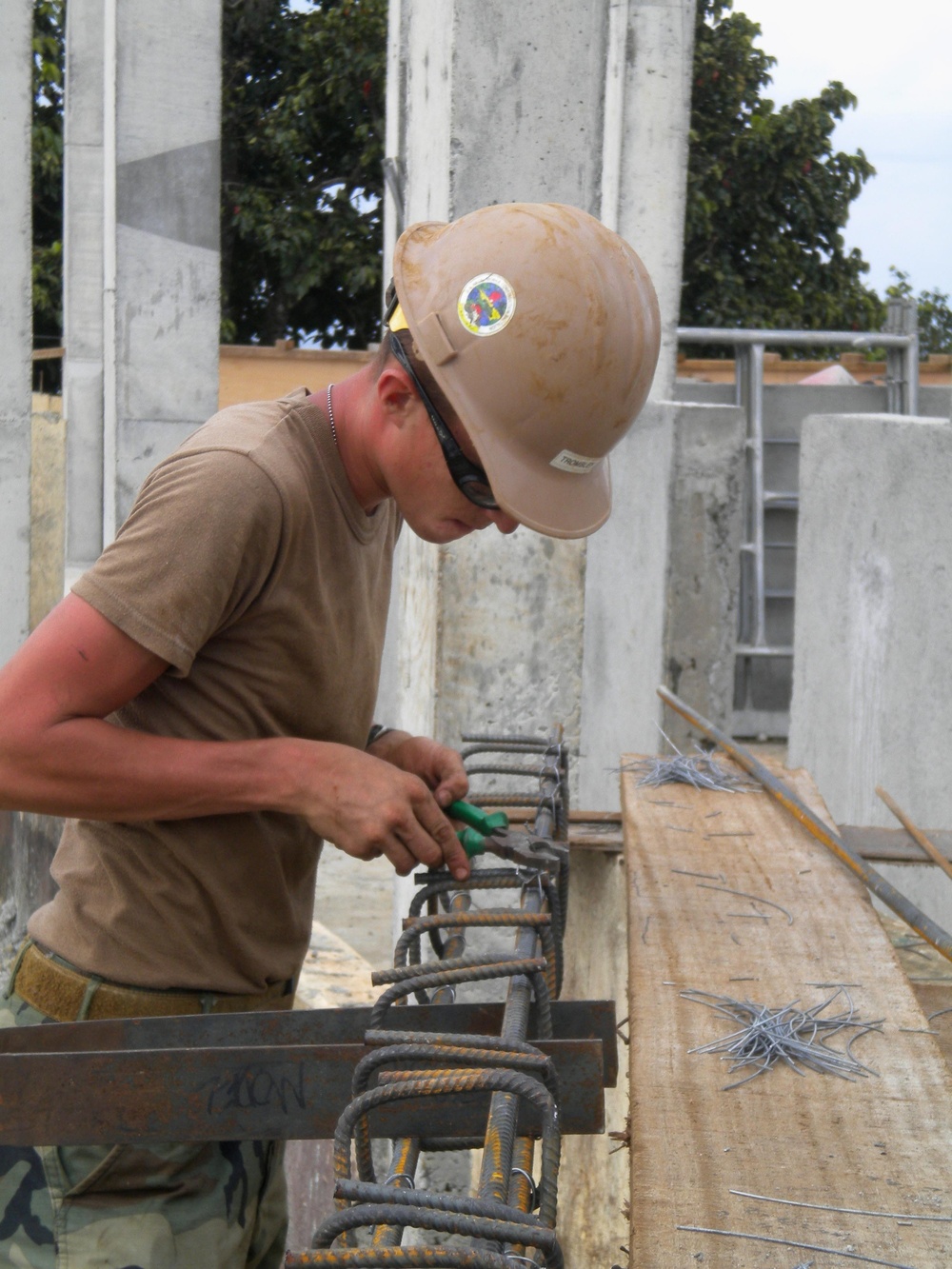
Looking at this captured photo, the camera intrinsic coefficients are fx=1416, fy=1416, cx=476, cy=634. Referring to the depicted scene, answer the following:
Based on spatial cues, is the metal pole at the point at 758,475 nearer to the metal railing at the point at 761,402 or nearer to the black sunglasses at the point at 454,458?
the metal railing at the point at 761,402

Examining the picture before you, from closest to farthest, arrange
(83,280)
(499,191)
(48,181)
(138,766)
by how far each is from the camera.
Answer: (138,766) → (499,191) → (83,280) → (48,181)

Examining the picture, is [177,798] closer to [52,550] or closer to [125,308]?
[125,308]

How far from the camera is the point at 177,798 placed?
1952 mm

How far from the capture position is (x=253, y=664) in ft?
6.80

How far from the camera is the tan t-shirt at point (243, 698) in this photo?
1940 millimetres

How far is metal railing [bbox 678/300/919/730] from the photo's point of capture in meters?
10.2

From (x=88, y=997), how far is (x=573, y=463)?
1.08 meters

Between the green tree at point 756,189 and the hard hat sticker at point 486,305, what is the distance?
61.5ft

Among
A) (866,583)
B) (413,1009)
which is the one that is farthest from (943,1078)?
(866,583)

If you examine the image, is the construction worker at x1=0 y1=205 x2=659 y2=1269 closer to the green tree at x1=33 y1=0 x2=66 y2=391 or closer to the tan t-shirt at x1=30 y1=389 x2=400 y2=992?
the tan t-shirt at x1=30 y1=389 x2=400 y2=992

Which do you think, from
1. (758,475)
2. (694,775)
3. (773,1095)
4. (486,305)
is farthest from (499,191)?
(758,475)

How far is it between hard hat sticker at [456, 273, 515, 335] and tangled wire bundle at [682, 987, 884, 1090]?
104 centimetres

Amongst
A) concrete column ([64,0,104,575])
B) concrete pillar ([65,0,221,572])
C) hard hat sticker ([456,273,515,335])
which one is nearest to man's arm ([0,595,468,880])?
hard hat sticker ([456,273,515,335])

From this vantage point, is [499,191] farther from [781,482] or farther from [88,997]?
[781,482]
